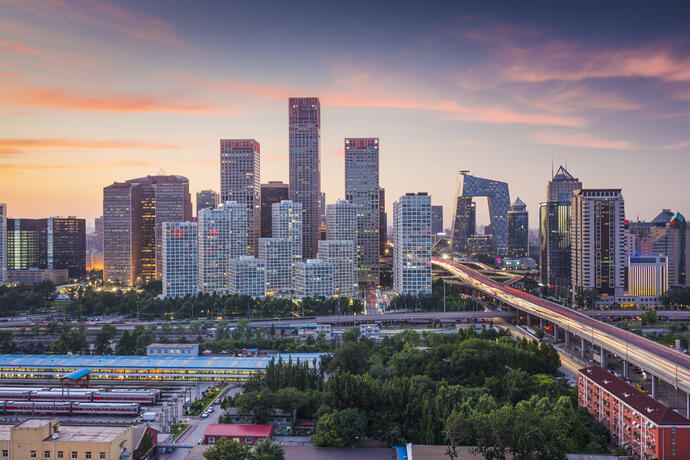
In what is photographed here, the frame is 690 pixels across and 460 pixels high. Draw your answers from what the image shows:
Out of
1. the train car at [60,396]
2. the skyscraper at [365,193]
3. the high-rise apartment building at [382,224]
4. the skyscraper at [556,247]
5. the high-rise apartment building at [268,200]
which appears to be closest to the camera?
the train car at [60,396]

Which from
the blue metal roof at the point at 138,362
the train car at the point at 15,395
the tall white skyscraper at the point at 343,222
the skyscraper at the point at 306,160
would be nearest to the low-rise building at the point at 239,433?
the blue metal roof at the point at 138,362

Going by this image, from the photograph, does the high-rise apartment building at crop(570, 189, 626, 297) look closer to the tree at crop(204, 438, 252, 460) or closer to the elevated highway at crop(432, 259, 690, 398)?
the elevated highway at crop(432, 259, 690, 398)

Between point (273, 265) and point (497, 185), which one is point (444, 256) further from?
point (273, 265)

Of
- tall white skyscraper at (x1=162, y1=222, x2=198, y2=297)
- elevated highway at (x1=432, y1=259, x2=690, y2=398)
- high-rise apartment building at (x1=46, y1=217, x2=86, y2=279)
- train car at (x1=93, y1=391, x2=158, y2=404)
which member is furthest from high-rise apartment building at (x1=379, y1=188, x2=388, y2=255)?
train car at (x1=93, y1=391, x2=158, y2=404)

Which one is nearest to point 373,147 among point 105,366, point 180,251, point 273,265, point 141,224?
point 273,265

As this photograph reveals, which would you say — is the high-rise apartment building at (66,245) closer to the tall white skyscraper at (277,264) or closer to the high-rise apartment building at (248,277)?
the high-rise apartment building at (248,277)
